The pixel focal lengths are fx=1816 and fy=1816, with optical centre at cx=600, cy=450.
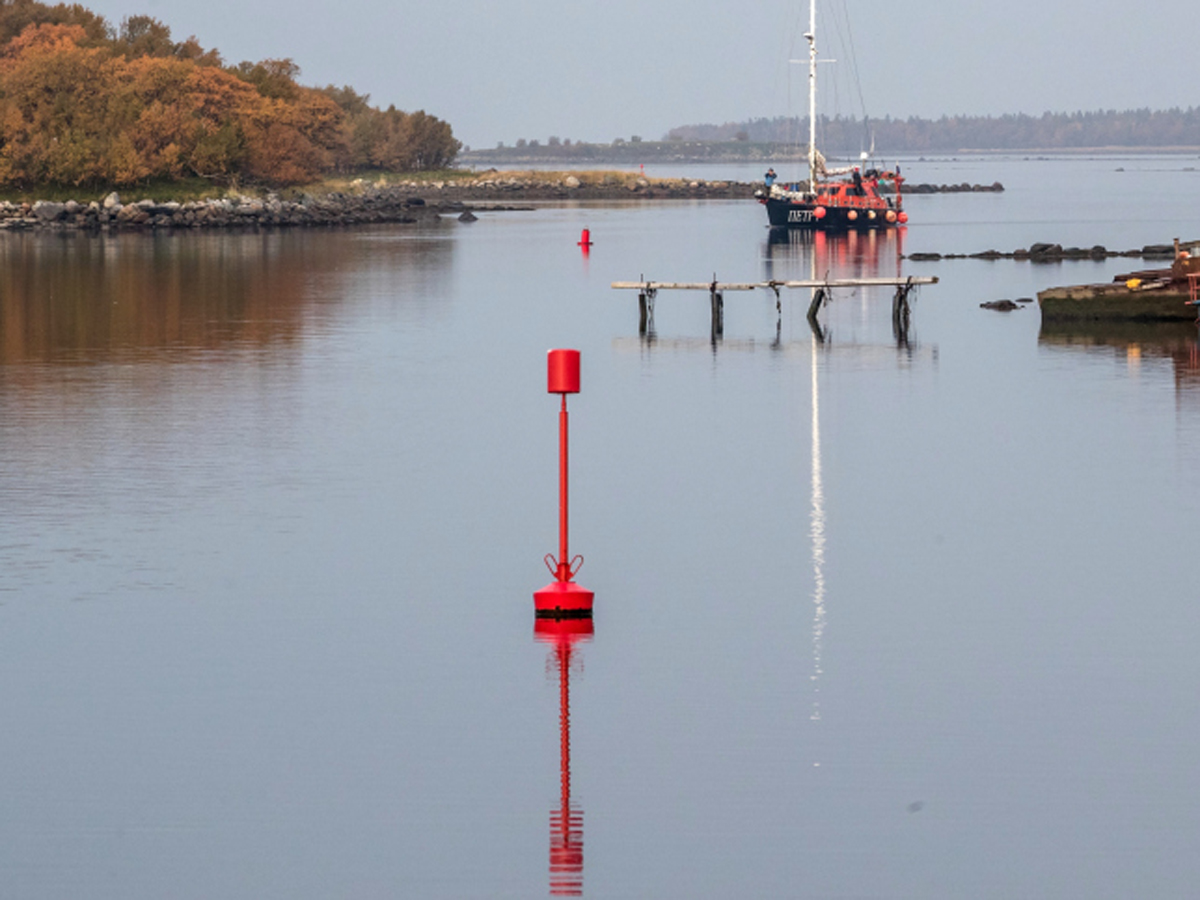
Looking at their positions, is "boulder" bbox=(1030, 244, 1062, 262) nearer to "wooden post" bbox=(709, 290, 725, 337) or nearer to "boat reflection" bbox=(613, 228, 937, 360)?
"boat reflection" bbox=(613, 228, 937, 360)

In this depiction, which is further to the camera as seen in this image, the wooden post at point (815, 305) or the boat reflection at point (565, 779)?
the wooden post at point (815, 305)

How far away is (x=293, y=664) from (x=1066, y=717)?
5.41 m

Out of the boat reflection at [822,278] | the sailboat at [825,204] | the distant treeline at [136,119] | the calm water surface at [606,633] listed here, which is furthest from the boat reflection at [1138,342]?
the distant treeline at [136,119]

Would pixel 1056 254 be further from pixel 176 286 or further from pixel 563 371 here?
pixel 563 371

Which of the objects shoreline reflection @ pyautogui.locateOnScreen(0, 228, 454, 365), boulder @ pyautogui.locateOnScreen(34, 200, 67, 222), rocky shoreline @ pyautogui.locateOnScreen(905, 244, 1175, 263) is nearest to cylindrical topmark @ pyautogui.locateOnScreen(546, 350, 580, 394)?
shoreline reflection @ pyautogui.locateOnScreen(0, 228, 454, 365)

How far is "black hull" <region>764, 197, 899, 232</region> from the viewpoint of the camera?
102 meters

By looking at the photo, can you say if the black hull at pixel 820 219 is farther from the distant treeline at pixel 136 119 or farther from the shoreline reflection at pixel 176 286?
the distant treeline at pixel 136 119

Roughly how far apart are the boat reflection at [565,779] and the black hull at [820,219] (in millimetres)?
90363

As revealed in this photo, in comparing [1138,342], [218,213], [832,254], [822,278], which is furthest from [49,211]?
[1138,342]

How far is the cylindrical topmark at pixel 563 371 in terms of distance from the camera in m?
14.1

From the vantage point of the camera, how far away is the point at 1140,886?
8.86 m

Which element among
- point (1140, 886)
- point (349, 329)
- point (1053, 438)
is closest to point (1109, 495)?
point (1053, 438)

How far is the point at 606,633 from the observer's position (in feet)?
46.1

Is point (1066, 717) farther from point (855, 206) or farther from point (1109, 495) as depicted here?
point (855, 206)
